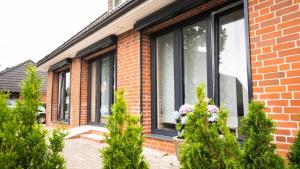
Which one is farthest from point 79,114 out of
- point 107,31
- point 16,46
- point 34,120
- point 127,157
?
point 16,46

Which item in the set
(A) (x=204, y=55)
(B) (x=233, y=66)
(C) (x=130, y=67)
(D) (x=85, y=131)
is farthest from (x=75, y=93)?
(B) (x=233, y=66)

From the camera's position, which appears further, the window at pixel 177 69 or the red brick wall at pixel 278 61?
the window at pixel 177 69

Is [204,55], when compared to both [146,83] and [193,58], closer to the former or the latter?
[193,58]

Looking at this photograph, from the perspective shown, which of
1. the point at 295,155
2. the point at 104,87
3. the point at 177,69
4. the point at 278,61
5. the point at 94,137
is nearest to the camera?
the point at 295,155

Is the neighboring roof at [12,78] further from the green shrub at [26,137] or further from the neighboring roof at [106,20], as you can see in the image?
the green shrub at [26,137]

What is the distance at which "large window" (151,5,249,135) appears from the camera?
401 cm

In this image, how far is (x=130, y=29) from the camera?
591 cm

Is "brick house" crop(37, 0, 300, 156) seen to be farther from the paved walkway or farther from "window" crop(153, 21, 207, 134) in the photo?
the paved walkway

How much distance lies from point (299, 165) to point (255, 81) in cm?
146

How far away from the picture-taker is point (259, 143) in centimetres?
191

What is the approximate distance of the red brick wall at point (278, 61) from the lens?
282 centimetres

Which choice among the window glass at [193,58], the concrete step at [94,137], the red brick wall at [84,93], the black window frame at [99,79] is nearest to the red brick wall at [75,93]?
the red brick wall at [84,93]

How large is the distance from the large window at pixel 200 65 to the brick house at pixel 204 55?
0.05ft

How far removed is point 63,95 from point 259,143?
10038 mm
